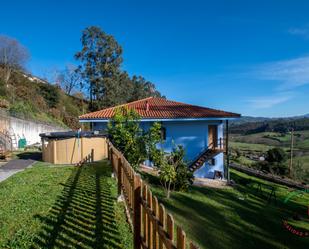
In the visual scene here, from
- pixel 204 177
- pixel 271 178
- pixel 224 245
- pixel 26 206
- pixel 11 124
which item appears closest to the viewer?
pixel 26 206

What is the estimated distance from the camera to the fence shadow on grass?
4902 mm

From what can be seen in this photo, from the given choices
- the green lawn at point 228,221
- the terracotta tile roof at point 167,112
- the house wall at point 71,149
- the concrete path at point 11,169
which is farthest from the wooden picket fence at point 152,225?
the terracotta tile roof at point 167,112

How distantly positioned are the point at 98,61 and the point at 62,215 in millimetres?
39051

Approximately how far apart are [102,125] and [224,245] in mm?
14673

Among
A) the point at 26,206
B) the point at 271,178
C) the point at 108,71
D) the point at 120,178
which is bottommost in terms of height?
the point at 271,178

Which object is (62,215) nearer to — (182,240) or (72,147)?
(182,240)

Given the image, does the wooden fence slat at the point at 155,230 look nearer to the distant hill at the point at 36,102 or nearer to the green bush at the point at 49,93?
the distant hill at the point at 36,102

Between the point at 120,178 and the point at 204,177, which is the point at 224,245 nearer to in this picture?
the point at 120,178

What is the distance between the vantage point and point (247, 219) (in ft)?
33.5

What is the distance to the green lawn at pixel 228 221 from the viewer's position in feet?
25.8

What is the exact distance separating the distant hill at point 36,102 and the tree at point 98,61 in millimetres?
4459

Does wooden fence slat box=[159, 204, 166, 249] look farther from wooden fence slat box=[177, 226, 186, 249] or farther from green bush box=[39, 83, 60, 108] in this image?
green bush box=[39, 83, 60, 108]

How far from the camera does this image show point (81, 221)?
5809 mm

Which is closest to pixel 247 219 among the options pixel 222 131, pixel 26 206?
pixel 26 206
